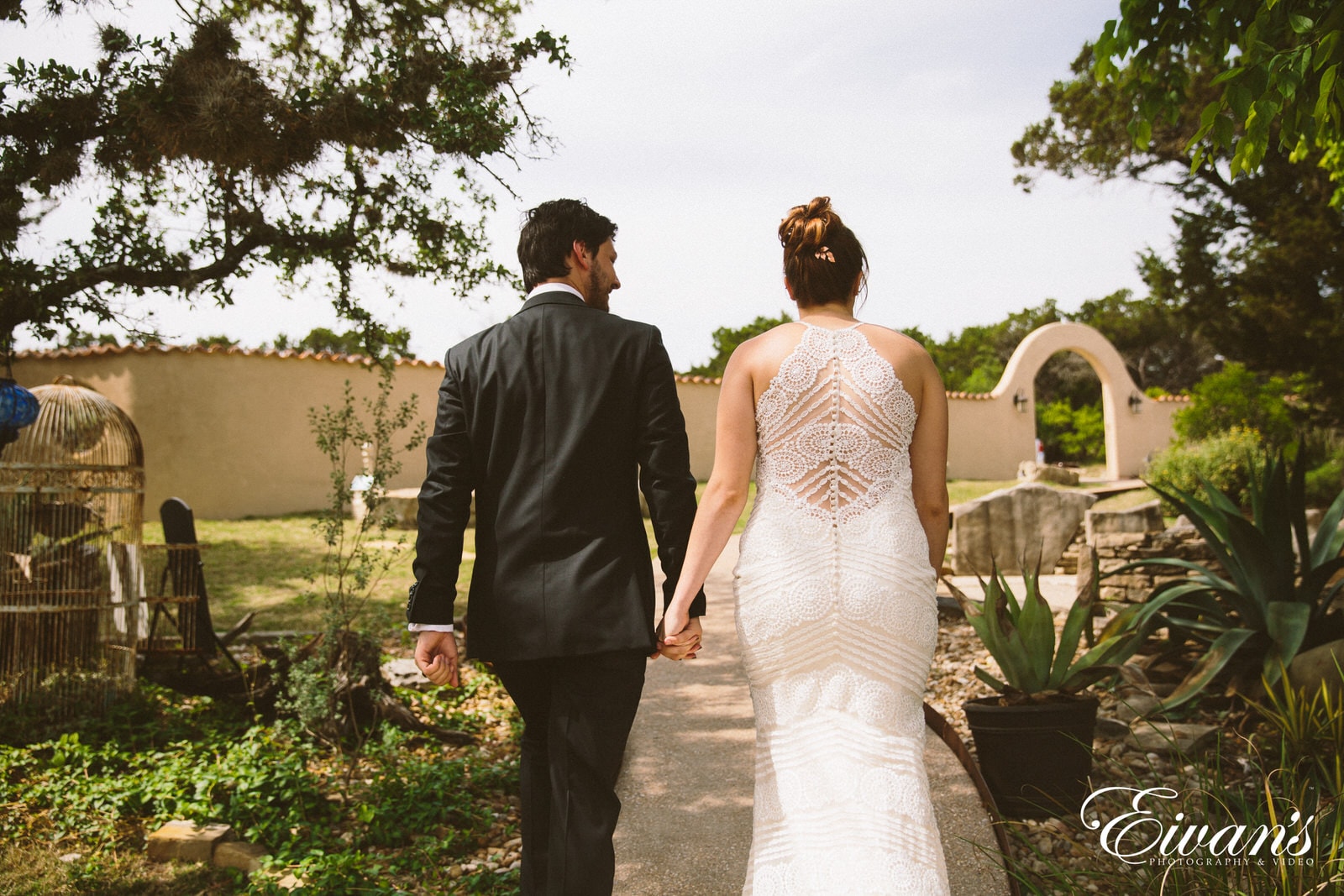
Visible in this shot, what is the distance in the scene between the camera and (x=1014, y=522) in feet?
31.8

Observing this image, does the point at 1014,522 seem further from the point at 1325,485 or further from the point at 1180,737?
the point at 1325,485

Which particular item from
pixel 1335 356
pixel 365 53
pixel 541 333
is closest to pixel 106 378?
pixel 365 53

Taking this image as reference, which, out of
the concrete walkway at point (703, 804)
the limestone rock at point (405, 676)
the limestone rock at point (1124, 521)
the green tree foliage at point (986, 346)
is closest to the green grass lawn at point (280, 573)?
the limestone rock at point (405, 676)

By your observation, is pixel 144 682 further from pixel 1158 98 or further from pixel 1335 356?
pixel 1335 356

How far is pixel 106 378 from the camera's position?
14.1 m

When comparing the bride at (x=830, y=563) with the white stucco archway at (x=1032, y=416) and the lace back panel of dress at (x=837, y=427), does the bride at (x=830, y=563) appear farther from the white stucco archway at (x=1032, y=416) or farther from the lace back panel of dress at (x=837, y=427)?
the white stucco archway at (x=1032, y=416)

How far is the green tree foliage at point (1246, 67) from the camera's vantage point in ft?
9.30

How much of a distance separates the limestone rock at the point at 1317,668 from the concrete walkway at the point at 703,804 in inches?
62.0

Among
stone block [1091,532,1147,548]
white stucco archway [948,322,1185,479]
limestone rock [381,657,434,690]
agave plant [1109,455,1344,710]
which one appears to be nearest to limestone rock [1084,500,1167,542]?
stone block [1091,532,1147,548]

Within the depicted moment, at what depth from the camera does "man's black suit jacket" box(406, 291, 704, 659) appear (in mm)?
2328

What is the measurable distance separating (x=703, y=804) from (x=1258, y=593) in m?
2.89

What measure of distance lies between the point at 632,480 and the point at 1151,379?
137 ft

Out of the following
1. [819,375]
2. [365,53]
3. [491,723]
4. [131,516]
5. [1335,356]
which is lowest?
[491,723]

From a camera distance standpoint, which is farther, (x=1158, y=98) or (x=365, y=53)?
(x=365, y=53)
